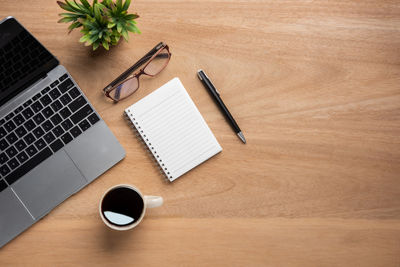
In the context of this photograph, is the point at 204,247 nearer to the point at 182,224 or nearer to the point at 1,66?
the point at 182,224

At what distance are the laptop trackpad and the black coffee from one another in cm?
10

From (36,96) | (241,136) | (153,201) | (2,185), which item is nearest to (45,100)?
(36,96)

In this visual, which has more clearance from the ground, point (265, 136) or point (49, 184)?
point (49, 184)

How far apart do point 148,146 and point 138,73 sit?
0.19m

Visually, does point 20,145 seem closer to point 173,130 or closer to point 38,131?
point 38,131

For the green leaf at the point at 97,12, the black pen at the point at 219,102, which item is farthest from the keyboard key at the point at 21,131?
the black pen at the point at 219,102

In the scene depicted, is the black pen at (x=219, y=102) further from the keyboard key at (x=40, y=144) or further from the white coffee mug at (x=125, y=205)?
the keyboard key at (x=40, y=144)

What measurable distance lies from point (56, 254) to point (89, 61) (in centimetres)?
49

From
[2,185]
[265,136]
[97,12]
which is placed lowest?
[265,136]

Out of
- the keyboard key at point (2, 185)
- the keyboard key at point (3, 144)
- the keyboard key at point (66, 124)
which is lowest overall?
the keyboard key at point (2, 185)

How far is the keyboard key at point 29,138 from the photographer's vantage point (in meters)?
0.94

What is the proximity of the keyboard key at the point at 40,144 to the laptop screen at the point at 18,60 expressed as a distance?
0.41 feet

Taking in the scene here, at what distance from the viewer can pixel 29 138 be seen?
37.2 inches

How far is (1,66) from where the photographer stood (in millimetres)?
871
